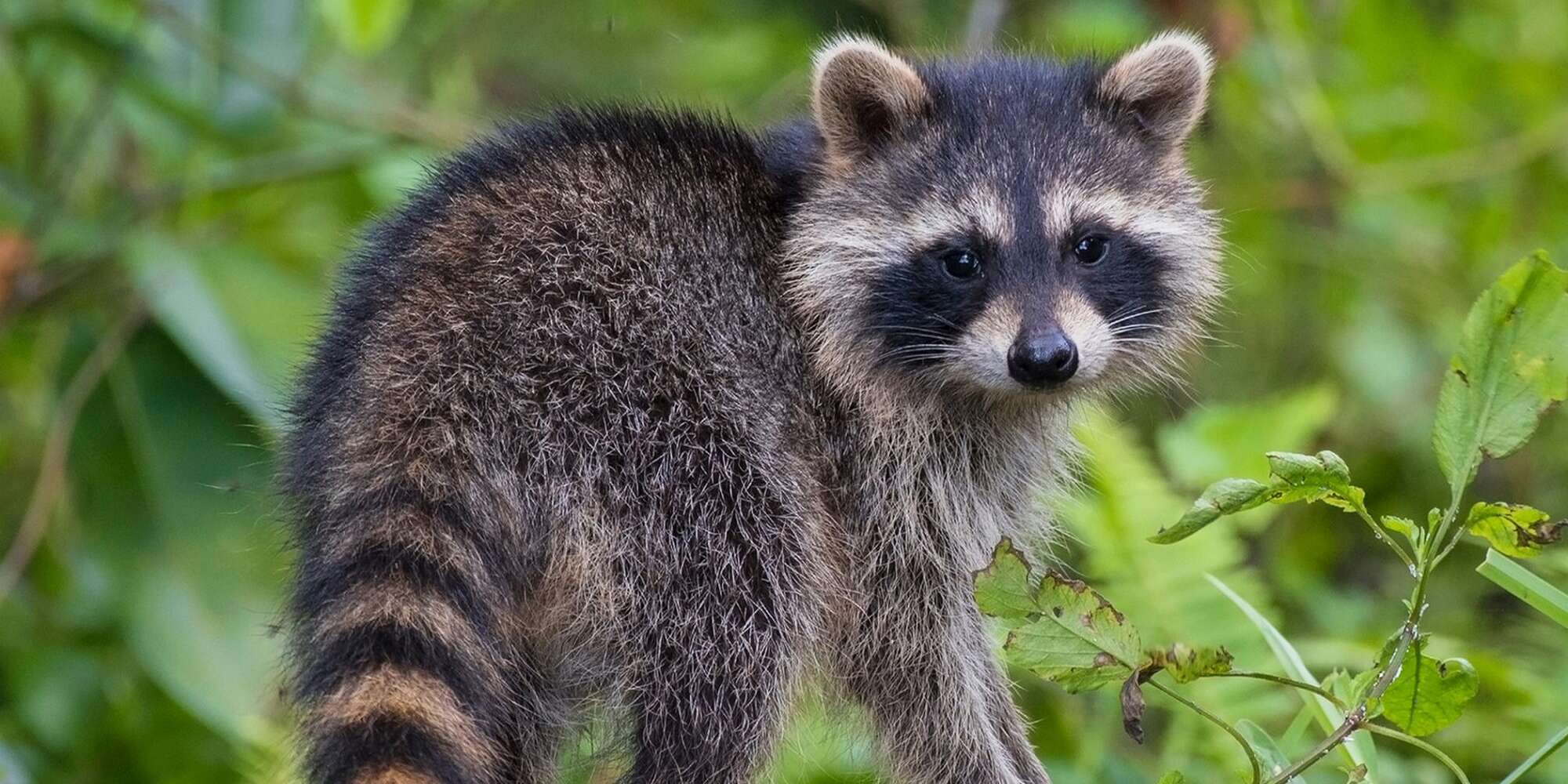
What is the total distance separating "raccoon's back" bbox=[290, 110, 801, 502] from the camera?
150 inches

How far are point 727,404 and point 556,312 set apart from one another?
0.44m

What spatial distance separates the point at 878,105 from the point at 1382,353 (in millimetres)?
4536

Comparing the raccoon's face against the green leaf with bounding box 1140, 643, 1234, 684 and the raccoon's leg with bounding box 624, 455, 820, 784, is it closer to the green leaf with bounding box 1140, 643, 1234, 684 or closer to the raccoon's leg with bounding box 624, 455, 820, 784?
the raccoon's leg with bounding box 624, 455, 820, 784

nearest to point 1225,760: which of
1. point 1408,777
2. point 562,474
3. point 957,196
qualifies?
point 1408,777

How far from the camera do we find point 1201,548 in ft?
17.3

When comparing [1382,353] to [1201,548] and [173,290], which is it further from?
[173,290]

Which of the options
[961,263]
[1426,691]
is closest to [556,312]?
[961,263]

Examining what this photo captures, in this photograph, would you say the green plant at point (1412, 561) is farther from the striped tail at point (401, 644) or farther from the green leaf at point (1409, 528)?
the striped tail at point (401, 644)

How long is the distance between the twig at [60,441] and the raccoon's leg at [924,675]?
9.60 ft

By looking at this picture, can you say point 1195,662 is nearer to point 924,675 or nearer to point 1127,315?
point 924,675

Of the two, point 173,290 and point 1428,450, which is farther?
point 1428,450

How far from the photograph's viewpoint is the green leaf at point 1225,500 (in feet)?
9.91

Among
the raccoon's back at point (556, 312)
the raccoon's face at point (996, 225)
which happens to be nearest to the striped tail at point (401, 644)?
→ the raccoon's back at point (556, 312)

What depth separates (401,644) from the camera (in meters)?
3.34
